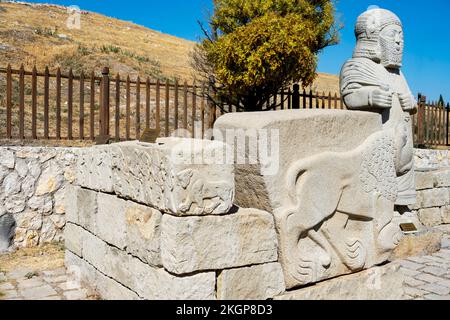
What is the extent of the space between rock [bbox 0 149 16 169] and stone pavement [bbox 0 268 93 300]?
1.55 m

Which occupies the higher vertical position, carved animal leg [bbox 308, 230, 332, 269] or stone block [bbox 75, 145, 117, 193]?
stone block [bbox 75, 145, 117, 193]

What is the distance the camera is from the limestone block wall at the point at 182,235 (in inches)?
109

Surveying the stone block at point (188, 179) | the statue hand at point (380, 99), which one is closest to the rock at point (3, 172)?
the stone block at point (188, 179)

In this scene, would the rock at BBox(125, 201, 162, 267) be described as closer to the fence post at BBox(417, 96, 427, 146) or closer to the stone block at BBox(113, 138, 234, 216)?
the stone block at BBox(113, 138, 234, 216)

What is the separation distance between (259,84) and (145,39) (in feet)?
76.8

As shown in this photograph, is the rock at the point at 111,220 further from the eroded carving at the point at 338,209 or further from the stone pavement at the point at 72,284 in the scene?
the eroded carving at the point at 338,209

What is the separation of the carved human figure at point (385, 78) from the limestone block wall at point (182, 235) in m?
2.35

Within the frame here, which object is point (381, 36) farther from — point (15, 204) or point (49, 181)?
point (15, 204)

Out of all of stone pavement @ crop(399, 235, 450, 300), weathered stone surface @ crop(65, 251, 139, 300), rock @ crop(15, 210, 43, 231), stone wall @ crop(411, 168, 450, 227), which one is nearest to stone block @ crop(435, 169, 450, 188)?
stone wall @ crop(411, 168, 450, 227)

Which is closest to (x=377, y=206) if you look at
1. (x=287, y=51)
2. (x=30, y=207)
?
(x=30, y=207)

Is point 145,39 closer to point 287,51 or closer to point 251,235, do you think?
point 287,51

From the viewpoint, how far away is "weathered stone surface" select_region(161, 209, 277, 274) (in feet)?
9.02
